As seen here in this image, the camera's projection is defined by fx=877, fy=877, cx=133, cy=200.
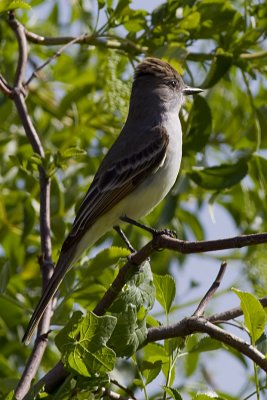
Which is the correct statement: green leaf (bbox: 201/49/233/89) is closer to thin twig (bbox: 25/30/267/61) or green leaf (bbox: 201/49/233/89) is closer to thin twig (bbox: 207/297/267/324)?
thin twig (bbox: 25/30/267/61)

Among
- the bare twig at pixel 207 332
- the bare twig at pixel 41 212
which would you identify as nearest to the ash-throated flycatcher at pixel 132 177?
the bare twig at pixel 41 212

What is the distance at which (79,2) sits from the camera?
5.18m

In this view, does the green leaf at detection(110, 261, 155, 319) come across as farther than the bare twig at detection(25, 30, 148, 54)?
No

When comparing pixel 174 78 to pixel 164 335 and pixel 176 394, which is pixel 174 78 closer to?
pixel 164 335

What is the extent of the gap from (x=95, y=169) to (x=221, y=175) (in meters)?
0.92

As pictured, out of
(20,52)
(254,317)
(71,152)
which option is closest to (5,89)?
(20,52)

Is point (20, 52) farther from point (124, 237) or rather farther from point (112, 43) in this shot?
point (124, 237)

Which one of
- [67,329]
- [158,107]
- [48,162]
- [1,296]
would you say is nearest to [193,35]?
[158,107]

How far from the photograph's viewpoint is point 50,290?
152 inches

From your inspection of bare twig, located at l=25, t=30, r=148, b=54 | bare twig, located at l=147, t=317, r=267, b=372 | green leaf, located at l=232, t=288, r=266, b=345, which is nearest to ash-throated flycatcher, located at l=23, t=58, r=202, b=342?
bare twig, located at l=25, t=30, r=148, b=54

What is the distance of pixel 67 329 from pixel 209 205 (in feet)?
5.92

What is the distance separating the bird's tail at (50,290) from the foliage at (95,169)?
6 centimetres

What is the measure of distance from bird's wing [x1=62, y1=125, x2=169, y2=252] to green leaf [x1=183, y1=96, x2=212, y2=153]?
0.18 m

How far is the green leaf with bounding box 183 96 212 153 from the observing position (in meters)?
4.57
